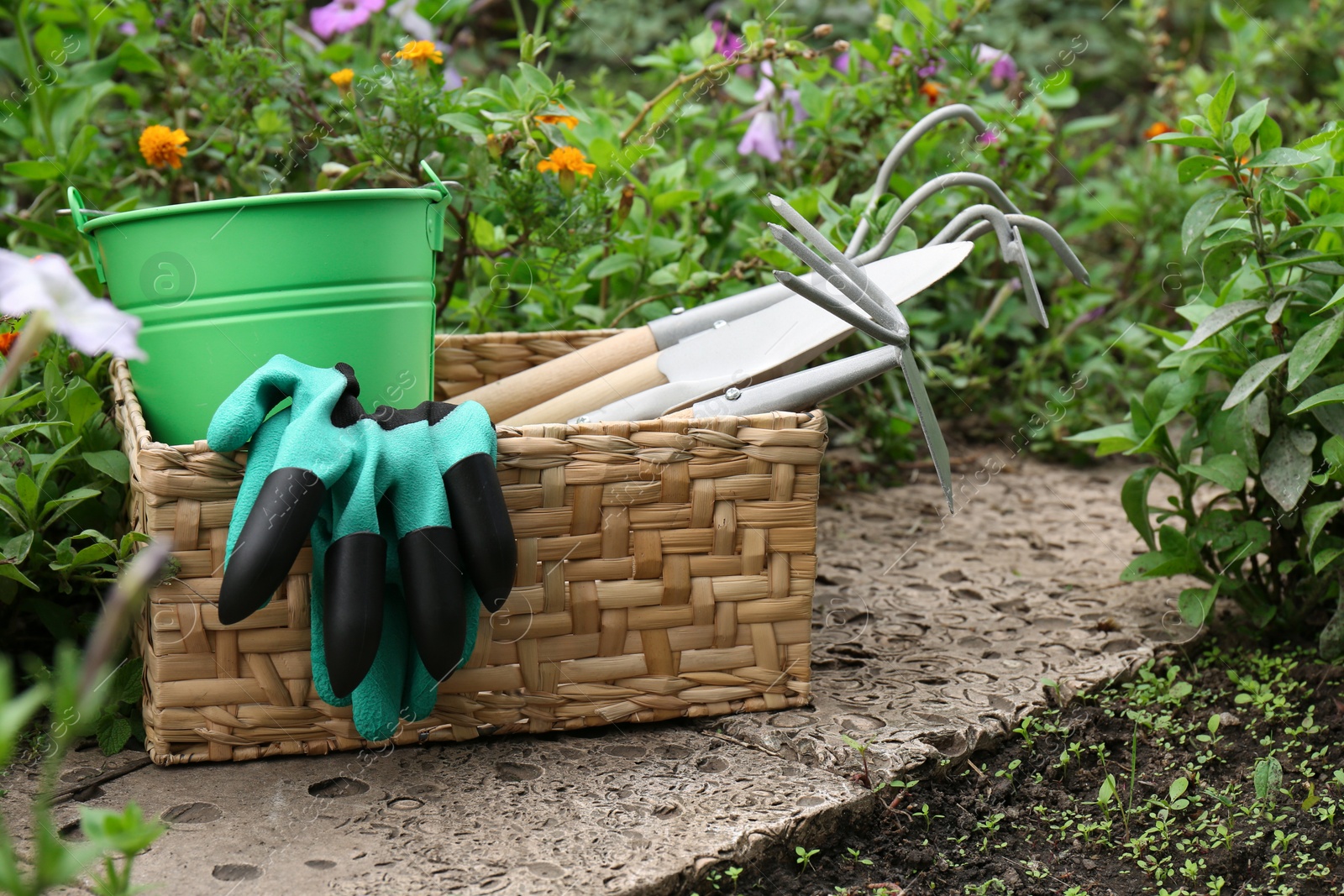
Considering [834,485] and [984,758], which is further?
[834,485]

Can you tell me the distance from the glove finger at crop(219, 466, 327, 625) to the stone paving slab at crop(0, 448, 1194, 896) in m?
0.21

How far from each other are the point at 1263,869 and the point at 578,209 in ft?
3.75

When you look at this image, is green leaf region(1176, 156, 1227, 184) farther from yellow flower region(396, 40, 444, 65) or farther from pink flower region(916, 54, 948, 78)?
yellow flower region(396, 40, 444, 65)

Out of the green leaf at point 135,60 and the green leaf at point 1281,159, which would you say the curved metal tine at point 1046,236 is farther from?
the green leaf at point 135,60

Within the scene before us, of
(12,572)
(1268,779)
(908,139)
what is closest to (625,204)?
(908,139)

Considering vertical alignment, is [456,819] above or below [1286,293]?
below

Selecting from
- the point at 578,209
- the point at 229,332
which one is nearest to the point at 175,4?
the point at 578,209

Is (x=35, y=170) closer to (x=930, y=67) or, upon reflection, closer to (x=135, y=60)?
(x=135, y=60)

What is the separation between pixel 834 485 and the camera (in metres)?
1.95

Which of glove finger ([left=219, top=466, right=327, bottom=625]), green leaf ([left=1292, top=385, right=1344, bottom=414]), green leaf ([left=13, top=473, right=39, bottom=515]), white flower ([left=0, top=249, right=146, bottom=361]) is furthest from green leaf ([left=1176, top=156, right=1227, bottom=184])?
green leaf ([left=13, top=473, right=39, bottom=515])

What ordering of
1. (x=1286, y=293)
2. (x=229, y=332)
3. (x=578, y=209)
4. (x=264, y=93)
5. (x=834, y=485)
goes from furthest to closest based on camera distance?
(x=834, y=485) < (x=264, y=93) < (x=578, y=209) < (x=1286, y=293) < (x=229, y=332)

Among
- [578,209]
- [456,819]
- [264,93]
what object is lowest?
[456,819]

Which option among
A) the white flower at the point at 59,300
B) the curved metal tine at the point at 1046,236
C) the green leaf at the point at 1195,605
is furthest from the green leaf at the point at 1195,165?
the white flower at the point at 59,300

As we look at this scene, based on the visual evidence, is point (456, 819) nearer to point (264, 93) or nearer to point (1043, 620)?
point (1043, 620)
